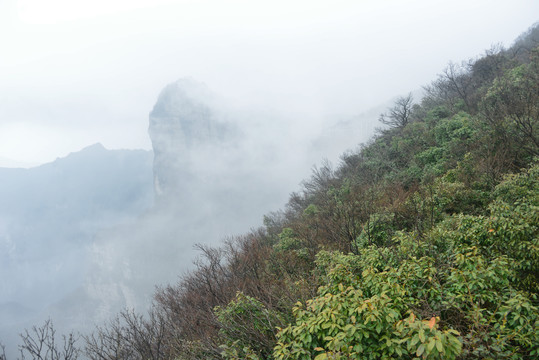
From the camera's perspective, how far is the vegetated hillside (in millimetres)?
4254

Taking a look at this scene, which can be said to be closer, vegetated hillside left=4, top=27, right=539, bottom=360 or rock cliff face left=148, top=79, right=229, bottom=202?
vegetated hillside left=4, top=27, right=539, bottom=360

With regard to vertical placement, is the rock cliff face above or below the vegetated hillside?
above

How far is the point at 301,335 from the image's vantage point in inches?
178

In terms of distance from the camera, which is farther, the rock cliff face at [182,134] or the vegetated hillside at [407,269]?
the rock cliff face at [182,134]

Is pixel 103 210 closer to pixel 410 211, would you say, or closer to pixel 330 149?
pixel 330 149

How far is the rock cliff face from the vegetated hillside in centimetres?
10880

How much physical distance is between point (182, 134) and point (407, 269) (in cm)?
14122

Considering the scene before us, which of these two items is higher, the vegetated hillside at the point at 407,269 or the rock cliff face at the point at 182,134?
the rock cliff face at the point at 182,134

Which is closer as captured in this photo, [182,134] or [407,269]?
[407,269]

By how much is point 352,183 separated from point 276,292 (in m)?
15.1

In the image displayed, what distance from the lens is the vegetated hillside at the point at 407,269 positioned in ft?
14.0

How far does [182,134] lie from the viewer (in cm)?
13638

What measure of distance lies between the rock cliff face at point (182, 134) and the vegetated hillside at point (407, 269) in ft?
357

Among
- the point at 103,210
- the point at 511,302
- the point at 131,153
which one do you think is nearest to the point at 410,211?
the point at 511,302
